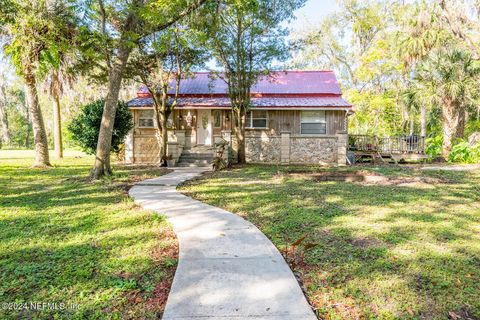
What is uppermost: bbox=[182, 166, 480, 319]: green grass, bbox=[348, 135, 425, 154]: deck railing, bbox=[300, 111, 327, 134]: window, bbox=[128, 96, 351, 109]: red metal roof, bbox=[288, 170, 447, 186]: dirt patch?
bbox=[128, 96, 351, 109]: red metal roof

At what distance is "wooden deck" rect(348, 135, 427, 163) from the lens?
54.5 feet

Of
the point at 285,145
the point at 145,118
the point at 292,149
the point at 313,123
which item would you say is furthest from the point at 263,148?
the point at 145,118

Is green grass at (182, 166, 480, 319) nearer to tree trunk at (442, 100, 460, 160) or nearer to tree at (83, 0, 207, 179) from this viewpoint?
tree at (83, 0, 207, 179)

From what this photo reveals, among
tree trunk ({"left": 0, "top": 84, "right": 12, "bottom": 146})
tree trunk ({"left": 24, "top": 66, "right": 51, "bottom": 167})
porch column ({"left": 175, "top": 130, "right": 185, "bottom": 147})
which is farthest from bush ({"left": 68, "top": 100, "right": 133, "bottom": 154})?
tree trunk ({"left": 0, "top": 84, "right": 12, "bottom": 146})

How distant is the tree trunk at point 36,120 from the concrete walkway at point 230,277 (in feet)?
36.9

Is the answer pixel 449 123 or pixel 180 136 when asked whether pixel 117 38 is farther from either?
pixel 449 123

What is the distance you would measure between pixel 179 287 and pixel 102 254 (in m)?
1.48

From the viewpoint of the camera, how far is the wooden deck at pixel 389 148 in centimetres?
1662

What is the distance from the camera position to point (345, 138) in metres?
15.8

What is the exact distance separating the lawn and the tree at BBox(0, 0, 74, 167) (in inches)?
232

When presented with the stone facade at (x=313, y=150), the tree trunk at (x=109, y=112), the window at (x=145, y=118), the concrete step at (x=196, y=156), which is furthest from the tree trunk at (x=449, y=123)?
the tree trunk at (x=109, y=112)

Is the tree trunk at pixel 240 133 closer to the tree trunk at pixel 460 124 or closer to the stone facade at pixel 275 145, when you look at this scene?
the stone facade at pixel 275 145

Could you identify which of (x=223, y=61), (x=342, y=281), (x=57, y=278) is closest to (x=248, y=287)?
(x=342, y=281)

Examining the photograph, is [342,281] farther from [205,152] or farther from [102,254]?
[205,152]
